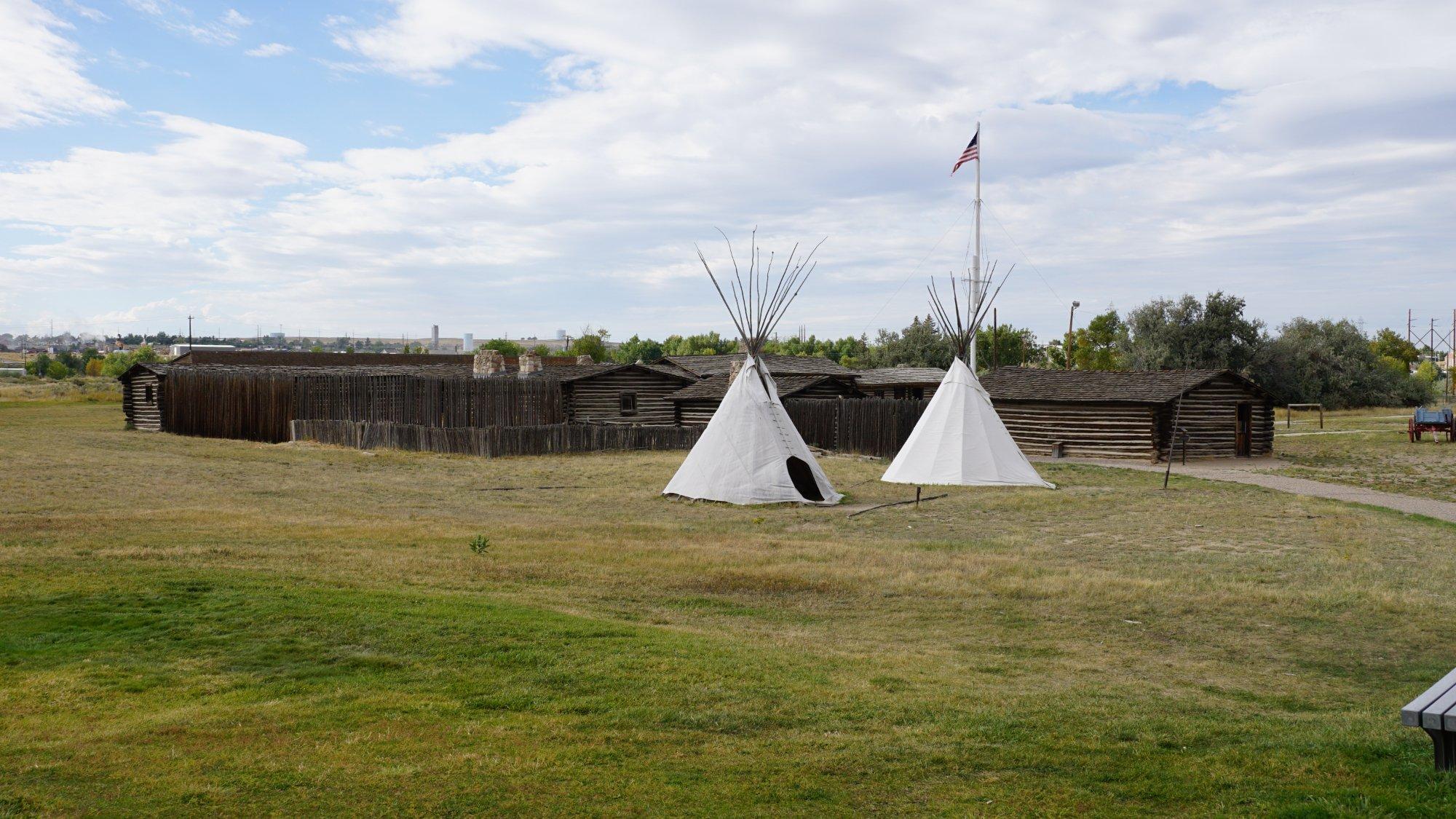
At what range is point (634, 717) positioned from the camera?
6.28 m

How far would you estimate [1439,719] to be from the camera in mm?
4801

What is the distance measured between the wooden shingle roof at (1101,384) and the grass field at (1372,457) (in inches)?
135

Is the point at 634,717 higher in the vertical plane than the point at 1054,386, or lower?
lower

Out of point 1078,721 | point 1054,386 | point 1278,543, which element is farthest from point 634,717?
point 1054,386

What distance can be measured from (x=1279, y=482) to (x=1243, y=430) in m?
8.92

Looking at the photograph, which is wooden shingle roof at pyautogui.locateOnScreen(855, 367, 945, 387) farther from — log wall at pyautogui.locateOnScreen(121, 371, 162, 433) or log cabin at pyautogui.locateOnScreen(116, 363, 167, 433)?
log wall at pyautogui.locateOnScreen(121, 371, 162, 433)

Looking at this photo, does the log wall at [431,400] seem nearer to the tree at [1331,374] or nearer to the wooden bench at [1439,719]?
the wooden bench at [1439,719]

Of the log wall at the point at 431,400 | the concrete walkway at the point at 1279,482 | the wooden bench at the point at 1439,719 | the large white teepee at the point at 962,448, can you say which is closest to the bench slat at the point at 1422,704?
the wooden bench at the point at 1439,719

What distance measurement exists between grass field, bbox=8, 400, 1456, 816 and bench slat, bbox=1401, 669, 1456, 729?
0.31 metres

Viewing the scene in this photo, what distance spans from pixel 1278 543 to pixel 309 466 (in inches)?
856

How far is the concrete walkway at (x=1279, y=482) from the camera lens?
19953 mm

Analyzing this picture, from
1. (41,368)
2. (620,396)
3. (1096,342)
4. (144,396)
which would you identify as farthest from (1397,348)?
(41,368)

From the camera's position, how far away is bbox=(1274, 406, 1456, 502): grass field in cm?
2445

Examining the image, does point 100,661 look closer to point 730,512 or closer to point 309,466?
point 730,512
